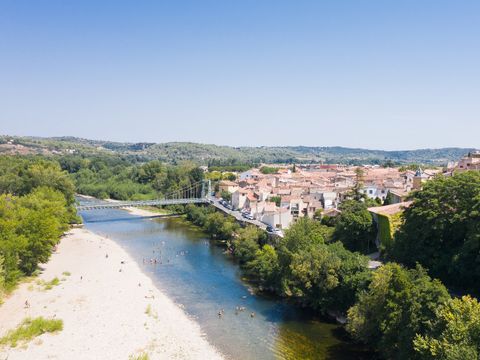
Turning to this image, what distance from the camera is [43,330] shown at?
25406mm

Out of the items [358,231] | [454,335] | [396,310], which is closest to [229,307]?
[358,231]

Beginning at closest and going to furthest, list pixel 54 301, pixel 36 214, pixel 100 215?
pixel 54 301
pixel 36 214
pixel 100 215

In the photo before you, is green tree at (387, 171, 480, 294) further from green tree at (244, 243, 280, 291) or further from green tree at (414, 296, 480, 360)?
green tree at (244, 243, 280, 291)

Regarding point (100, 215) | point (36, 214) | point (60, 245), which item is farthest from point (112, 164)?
point (36, 214)

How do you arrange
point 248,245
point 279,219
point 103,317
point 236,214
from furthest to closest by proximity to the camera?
point 236,214
point 279,219
point 248,245
point 103,317

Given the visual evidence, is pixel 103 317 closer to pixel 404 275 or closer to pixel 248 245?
pixel 248 245

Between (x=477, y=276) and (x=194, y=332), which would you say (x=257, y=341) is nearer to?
(x=194, y=332)

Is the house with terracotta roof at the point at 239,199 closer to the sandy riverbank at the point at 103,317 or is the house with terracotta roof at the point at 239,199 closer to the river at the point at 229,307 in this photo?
the river at the point at 229,307

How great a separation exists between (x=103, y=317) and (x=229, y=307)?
8339 millimetres

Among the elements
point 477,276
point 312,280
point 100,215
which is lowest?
point 100,215

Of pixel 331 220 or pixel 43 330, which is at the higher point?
pixel 331 220

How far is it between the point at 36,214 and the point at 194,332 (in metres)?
19.7

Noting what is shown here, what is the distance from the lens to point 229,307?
→ 31219 mm

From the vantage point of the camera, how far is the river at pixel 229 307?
24766 millimetres
